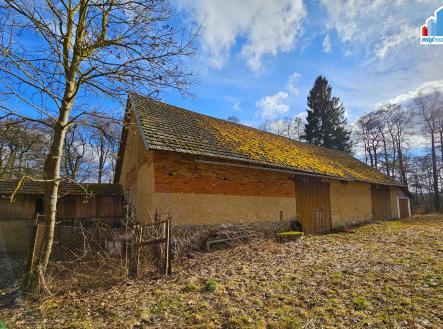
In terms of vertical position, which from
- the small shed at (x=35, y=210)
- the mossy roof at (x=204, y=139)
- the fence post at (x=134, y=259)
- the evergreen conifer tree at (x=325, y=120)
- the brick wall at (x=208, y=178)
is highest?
the evergreen conifer tree at (x=325, y=120)

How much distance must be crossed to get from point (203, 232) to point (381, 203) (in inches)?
627

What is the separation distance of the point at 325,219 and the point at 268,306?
10587 millimetres

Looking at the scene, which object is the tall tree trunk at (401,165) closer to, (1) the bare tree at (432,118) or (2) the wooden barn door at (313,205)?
(1) the bare tree at (432,118)

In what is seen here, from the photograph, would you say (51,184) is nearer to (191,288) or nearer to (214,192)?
(191,288)

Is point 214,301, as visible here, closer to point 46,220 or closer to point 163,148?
point 46,220

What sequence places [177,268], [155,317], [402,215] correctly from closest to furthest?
[155,317]
[177,268]
[402,215]

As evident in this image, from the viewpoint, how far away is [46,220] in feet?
18.4

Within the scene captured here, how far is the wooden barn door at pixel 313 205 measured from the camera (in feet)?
42.1

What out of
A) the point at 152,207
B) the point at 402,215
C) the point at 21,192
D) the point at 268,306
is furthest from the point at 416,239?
the point at 21,192

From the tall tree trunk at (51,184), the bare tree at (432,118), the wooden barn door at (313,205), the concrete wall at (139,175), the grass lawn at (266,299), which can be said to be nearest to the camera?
the grass lawn at (266,299)

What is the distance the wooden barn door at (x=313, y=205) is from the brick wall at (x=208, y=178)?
50.8 inches

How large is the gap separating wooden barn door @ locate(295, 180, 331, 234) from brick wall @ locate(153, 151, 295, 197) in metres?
1.29

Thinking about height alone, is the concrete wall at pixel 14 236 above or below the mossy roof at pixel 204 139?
below

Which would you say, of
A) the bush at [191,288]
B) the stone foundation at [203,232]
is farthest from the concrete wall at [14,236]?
the bush at [191,288]
